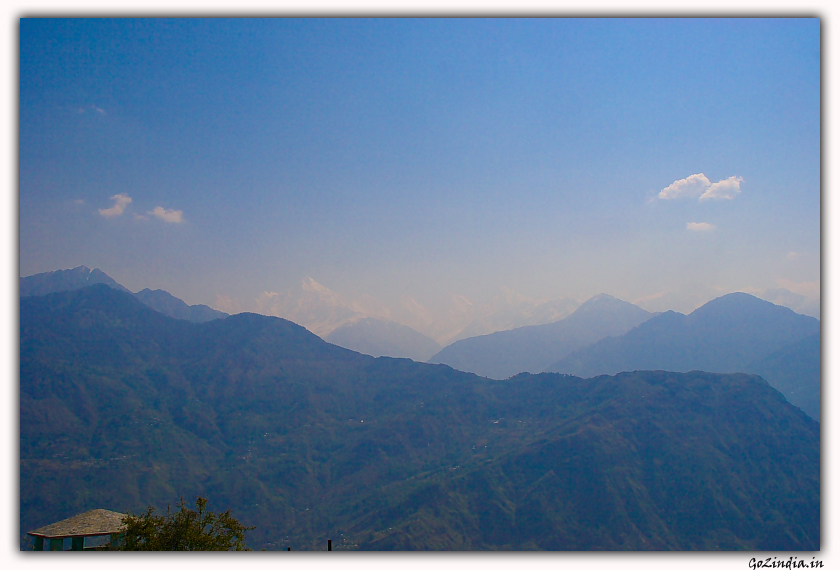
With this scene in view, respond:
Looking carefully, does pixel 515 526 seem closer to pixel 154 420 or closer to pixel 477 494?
pixel 477 494

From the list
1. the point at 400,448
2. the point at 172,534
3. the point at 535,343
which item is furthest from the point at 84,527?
the point at 535,343

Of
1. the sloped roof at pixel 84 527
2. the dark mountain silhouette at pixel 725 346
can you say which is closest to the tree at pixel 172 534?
the sloped roof at pixel 84 527

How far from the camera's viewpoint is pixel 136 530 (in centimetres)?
1638

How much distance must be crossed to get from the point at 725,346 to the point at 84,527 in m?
159

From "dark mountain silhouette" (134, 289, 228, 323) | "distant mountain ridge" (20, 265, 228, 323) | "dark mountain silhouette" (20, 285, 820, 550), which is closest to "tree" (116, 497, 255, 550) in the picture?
"dark mountain silhouette" (20, 285, 820, 550)

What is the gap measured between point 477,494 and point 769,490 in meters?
40.8

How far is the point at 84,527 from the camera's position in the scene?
62.0 ft

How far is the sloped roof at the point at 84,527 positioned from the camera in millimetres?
18500

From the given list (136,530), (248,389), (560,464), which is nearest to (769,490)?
(560,464)

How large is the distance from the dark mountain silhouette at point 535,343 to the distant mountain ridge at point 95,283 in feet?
241

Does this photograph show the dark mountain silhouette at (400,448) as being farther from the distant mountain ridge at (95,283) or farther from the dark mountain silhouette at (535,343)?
the dark mountain silhouette at (535,343)

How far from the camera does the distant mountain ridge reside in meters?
130

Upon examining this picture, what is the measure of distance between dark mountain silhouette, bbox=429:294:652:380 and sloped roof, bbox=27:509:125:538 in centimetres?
15119

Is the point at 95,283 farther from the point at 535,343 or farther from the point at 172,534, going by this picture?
the point at 172,534
